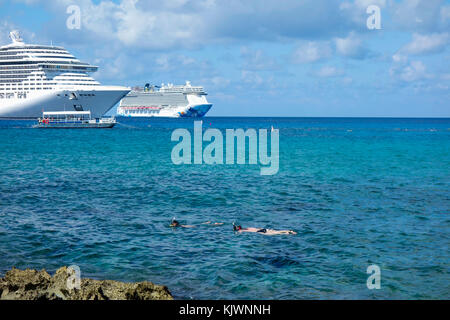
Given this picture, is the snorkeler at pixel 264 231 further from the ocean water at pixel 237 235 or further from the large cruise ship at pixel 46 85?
the large cruise ship at pixel 46 85

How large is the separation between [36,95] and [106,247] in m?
102

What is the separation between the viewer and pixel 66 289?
8820 mm

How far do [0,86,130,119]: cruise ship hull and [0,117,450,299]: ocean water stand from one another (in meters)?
77.3

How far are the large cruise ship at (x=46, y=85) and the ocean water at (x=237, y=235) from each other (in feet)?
256

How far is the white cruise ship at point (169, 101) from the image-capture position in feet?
618

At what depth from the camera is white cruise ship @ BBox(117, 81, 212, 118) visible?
188375 millimetres

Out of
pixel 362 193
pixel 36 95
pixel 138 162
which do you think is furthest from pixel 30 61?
pixel 362 193

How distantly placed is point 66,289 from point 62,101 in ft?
341
